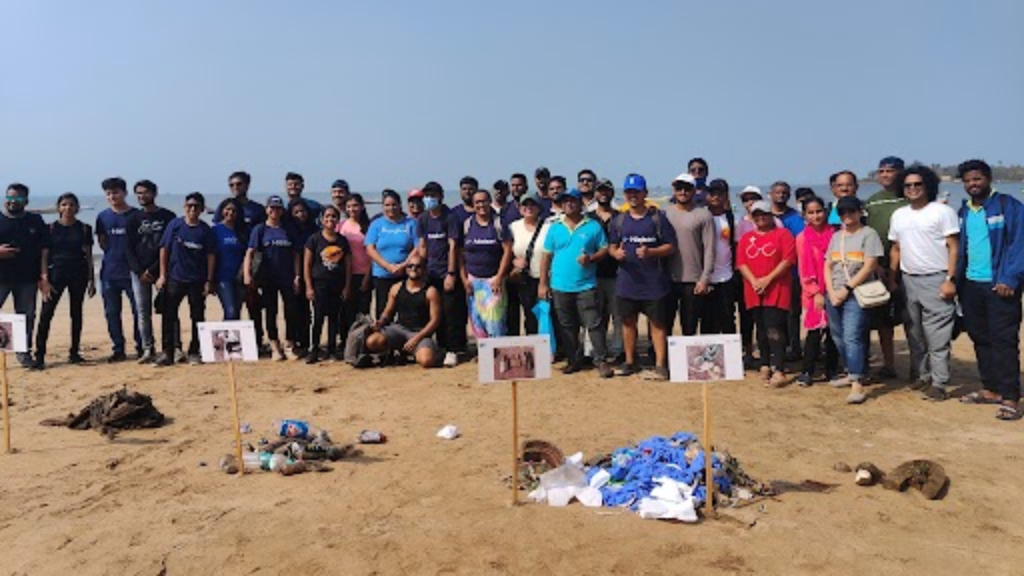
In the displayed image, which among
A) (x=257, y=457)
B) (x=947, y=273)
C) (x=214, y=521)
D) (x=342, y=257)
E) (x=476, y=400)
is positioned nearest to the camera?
(x=214, y=521)

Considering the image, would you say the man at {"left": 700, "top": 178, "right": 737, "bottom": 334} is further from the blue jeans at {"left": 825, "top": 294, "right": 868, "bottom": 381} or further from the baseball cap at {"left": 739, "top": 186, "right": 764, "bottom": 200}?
the blue jeans at {"left": 825, "top": 294, "right": 868, "bottom": 381}

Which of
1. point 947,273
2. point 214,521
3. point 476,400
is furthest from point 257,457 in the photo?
point 947,273

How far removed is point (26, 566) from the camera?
4312mm

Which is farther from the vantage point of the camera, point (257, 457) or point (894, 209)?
point (894, 209)

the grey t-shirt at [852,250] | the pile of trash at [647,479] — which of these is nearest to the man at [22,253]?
the pile of trash at [647,479]

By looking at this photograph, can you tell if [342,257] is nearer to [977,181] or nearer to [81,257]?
[81,257]

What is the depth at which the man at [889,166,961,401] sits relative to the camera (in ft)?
23.4

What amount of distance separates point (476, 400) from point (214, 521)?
3223 millimetres

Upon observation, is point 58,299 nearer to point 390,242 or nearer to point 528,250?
point 390,242

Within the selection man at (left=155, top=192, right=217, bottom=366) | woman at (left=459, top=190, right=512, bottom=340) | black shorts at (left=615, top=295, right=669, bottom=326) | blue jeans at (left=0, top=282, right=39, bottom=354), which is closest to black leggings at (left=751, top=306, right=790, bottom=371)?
black shorts at (left=615, top=295, right=669, bottom=326)

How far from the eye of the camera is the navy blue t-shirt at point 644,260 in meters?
7.96

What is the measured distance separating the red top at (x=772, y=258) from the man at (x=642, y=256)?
0.83 m

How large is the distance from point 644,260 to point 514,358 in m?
3.30

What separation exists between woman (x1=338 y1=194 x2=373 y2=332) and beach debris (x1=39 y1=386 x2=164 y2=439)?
291 cm
